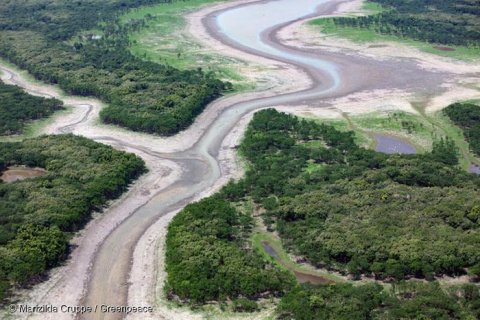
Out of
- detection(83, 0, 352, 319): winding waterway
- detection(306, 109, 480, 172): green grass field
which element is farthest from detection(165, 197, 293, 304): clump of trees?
detection(306, 109, 480, 172): green grass field

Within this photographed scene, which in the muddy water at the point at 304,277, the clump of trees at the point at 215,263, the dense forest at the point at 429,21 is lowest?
the muddy water at the point at 304,277

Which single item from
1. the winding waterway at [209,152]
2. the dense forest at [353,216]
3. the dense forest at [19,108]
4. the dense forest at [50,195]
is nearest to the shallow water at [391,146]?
the dense forest at [353,216]

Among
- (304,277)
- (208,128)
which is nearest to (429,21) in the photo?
(208,128)

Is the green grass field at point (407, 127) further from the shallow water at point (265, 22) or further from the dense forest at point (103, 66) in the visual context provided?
the dense forest at point (103, 66)

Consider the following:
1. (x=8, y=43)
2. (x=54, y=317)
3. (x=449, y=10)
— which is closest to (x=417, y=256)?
(x=54, y=317)

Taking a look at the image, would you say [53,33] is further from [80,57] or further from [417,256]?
[417,256]

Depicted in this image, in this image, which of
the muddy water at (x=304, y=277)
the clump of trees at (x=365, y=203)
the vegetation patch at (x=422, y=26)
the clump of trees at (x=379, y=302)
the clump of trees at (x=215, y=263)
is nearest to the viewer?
the clump of trees at (x=379, y=302)

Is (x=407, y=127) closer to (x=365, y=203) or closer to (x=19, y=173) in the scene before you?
(x=365, y=203)

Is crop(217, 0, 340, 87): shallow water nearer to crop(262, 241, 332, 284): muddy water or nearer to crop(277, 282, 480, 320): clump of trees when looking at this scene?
crop(262, 241, 332, 284): muddy water
